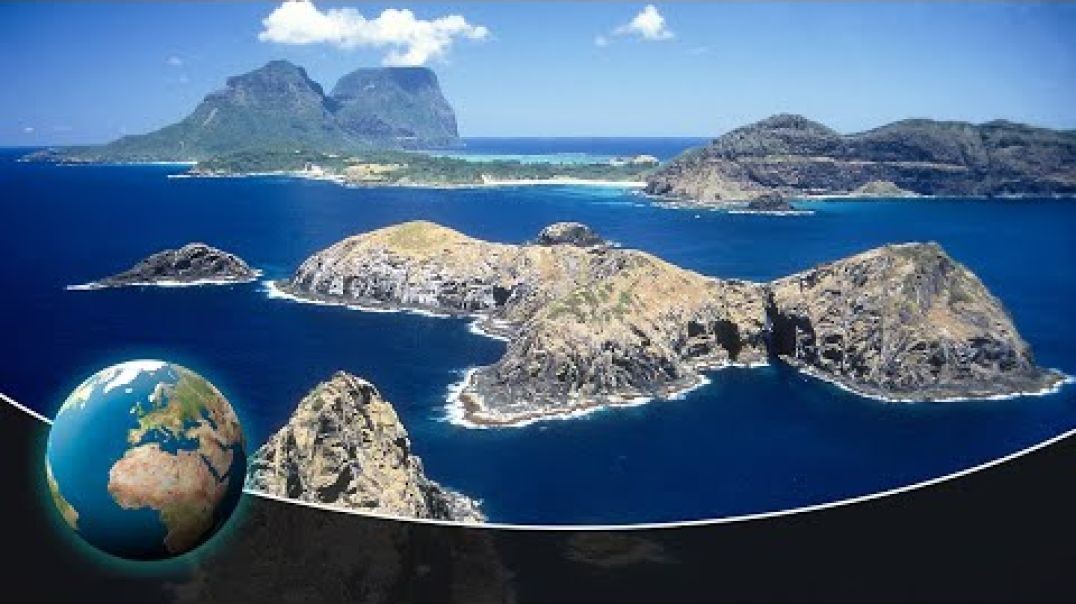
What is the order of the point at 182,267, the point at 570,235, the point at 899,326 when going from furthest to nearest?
the point at 899,326 < the point at 570,235 < the point at 182,267

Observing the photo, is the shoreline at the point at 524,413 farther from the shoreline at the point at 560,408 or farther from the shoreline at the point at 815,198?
the shoreline at the point at 815,198

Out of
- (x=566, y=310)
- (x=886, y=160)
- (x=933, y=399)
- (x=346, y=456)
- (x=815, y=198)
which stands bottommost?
(x=566, y=310)

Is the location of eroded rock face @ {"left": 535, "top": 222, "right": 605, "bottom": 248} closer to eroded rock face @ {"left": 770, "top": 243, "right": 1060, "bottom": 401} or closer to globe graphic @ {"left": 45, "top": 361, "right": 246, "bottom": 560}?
eroded rock face @ {"left": 770, "top": 243, "right": 1060, "bottom": 401}

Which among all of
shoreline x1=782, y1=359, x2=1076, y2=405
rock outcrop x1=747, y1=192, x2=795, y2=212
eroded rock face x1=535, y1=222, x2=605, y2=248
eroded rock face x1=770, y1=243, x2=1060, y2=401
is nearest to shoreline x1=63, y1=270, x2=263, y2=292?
eroded rock face x1=535, y1=222, x2=605, y2=248

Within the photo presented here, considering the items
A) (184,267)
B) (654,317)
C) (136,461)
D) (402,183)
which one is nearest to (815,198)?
(402,183)

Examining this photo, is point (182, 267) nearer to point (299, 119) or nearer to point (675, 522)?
point (299, 119)

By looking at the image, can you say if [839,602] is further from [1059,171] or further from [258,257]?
[258,257]

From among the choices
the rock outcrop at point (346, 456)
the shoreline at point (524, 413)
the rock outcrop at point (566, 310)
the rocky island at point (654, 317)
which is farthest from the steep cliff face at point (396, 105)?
the rock outcrop at point (566, 310)
